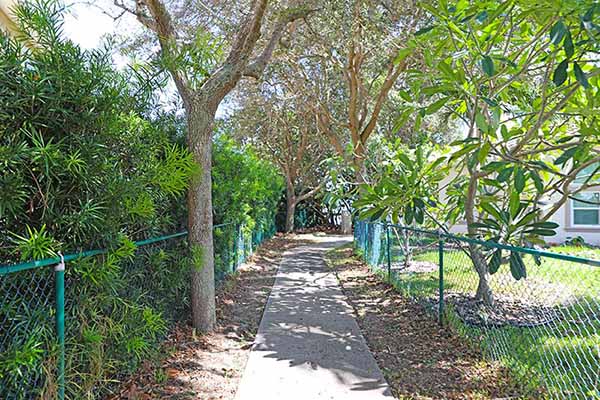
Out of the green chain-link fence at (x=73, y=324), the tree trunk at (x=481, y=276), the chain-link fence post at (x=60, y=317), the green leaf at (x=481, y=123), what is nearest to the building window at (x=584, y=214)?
the tree trunk at (x=481, y=276)

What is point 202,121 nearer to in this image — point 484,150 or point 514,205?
point 484,150

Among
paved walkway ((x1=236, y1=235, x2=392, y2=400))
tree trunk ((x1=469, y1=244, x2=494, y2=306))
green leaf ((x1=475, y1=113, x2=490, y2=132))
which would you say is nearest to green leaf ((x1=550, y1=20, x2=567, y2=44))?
green leaf ((x1=475, y1=113, x2=490, y2=132))

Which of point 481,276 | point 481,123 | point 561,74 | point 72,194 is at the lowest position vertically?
point 481,276

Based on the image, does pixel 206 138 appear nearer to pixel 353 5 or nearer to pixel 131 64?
pixel 131 64

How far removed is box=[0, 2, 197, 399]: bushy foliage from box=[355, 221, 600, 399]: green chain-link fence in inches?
121

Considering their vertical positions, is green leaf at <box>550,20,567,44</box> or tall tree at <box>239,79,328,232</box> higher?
tall tree at <box>239,79,328,232</box>

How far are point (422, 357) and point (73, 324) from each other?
3.38 meters

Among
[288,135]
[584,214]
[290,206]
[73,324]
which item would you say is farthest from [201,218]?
[290,206]

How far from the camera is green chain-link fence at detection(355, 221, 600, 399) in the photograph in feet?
11.3

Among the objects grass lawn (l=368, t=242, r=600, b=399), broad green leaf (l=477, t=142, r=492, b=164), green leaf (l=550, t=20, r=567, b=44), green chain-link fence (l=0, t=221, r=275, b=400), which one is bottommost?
grass lawn (l=368, t=242, r=600, b=399)

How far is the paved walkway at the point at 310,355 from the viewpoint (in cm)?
368

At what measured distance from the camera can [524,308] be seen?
5387 millimetres

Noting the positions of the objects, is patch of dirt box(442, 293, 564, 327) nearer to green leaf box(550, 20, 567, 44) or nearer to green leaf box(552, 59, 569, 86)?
green leaf box(552, 59, 569, 86)

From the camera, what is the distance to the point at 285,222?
2367 centimetres
